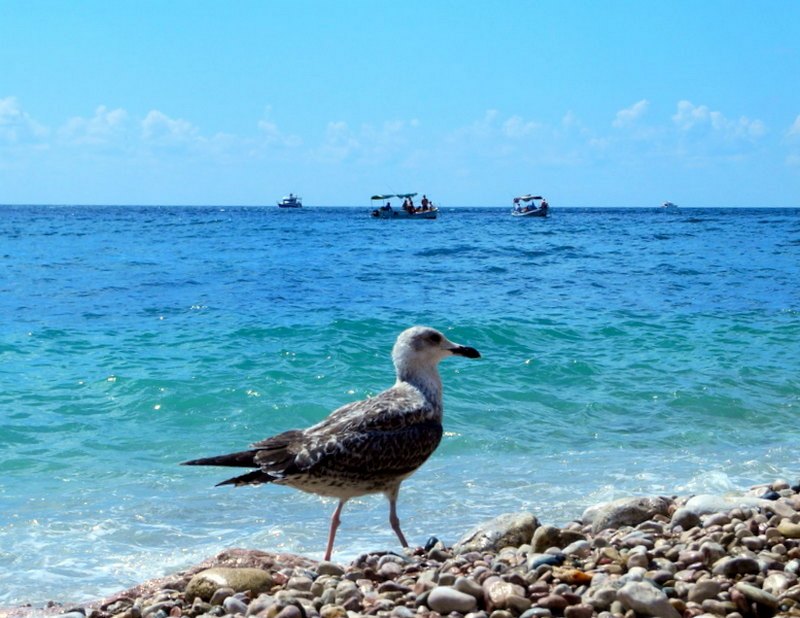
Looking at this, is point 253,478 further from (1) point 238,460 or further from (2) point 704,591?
(2) point 704,591

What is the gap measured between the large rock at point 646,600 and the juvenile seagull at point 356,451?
6.96ft

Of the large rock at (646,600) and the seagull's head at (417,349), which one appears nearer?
the large rock at (646,600)

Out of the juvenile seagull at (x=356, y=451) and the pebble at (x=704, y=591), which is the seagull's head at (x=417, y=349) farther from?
the pebble at (x=704, y=591)

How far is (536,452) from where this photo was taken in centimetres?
985

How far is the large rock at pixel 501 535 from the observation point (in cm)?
608

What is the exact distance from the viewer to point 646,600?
14.1 feet

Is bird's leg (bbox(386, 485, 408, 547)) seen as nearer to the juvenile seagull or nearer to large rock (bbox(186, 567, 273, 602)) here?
the juvenile seagull

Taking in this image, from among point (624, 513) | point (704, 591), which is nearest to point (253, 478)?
point (624, 513)

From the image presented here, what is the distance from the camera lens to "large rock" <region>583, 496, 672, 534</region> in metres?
6.39

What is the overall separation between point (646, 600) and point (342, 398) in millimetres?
8082

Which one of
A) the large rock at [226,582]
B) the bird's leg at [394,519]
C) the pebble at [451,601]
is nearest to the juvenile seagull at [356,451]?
the bird's leg at [394,519]

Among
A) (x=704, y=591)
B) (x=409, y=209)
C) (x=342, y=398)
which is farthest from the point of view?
(x=409, y=209)

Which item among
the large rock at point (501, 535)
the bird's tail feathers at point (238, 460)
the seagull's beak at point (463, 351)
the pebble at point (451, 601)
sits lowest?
the large rock at point (501, 535)

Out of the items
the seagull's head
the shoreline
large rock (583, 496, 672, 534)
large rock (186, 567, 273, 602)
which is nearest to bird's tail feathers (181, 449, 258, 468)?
the shoreline
